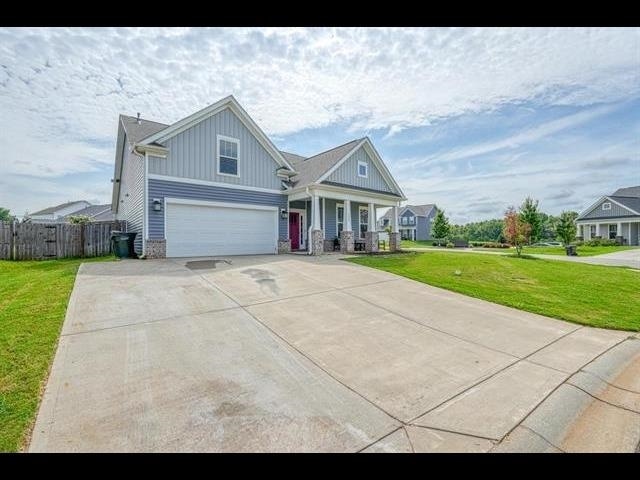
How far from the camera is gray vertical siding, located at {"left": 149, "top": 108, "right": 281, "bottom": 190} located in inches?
467

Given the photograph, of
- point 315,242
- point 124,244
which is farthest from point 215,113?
Result: point 315,242

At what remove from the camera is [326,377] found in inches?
134

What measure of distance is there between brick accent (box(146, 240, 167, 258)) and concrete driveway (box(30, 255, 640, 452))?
16.8 ft

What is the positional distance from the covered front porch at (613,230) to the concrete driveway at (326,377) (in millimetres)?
39433

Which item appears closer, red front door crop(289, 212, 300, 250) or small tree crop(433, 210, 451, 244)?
red front door crop(289, 212, 300, 250)

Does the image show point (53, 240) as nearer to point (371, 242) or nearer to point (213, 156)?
point (213, 156)

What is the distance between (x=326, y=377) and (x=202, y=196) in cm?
1086

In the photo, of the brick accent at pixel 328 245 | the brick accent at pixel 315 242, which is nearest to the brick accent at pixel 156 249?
the brick accent at pixel 315 242

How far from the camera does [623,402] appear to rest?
124 inches

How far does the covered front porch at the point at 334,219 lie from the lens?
1422 centimetres

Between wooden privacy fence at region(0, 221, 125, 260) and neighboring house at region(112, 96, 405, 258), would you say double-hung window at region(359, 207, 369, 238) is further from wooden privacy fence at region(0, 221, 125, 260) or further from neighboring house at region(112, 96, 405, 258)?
wooden privacy fence at region(0, 221, 125, 260)

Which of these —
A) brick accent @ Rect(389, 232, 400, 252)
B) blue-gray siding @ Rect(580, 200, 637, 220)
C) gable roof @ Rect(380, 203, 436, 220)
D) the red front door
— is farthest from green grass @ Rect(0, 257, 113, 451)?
gable roof @ Rect(380, 203, 436, 220)

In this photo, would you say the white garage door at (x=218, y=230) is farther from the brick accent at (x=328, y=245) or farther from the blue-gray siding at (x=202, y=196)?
the brick accent at (x=328, y=245)

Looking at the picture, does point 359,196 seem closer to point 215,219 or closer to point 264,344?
point 215,219
